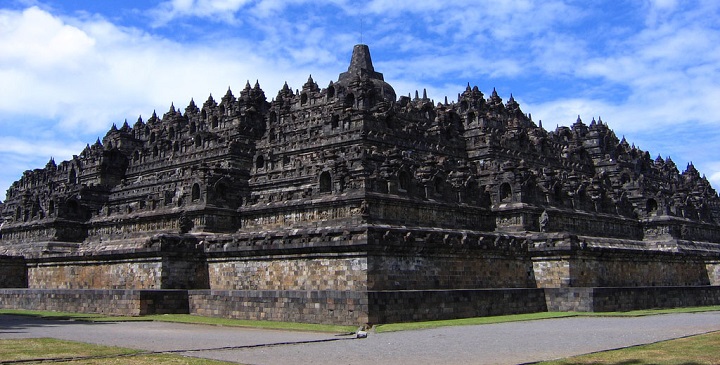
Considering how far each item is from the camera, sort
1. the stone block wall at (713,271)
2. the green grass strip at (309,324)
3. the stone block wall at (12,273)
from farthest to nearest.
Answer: the stone block wall at (713,271) → the stone block wall at (12,273) → the green grass strip at (309,324)

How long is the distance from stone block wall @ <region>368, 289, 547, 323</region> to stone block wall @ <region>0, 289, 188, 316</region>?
1229 centimetres

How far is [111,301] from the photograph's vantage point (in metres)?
39.4

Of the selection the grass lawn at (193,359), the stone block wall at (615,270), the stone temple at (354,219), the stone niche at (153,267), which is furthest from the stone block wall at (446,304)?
the stone niche at (153,267)

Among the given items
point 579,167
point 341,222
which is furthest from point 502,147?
point 341,222

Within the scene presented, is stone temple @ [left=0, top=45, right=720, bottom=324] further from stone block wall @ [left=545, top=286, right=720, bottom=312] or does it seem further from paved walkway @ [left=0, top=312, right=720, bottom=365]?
paved walkway @ [left=0, top=312, right=720, bottom=365]

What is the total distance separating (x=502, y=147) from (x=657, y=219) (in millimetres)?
15070

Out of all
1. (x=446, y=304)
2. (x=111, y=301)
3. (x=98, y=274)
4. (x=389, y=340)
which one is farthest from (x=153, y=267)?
(x=389, y=340)

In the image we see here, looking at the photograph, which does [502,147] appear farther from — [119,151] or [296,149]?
[119,151]

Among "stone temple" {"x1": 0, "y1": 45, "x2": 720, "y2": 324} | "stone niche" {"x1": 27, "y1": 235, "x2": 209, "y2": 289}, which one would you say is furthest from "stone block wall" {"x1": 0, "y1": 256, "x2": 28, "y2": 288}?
"stone niche" {"x1": 27, "y1": 235, "x2": 209, "y2": 289}

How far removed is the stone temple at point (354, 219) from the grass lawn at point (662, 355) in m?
12.5

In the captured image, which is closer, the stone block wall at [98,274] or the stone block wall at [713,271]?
the stone block wall at [98,274]

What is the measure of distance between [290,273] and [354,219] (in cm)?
540

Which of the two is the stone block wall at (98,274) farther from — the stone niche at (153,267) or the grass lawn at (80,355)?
the grass lawn at (80,355)

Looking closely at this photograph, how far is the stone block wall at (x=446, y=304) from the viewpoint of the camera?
32.4 metres
